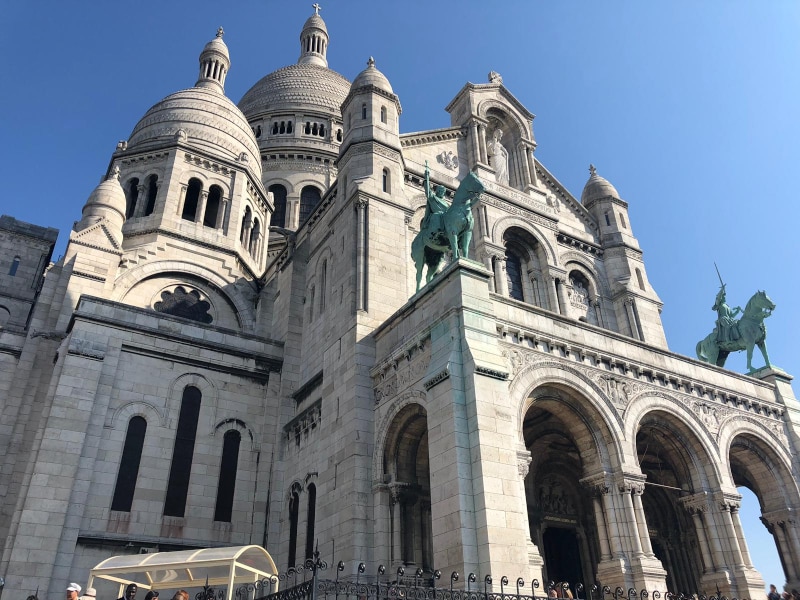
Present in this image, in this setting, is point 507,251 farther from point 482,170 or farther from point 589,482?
point 589,482

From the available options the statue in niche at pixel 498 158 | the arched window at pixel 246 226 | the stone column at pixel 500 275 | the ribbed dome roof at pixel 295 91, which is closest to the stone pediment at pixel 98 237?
the arched window at pixel 246 226

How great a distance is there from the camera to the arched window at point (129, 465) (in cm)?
2091

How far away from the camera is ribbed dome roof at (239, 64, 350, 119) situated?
50.2 metres

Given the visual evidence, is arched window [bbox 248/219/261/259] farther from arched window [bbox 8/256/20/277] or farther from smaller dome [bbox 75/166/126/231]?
arched window [bbox 8/256/20/277]

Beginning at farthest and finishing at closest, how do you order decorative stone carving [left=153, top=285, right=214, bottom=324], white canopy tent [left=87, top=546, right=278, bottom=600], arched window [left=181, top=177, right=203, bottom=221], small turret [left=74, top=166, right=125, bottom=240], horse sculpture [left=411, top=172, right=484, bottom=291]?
1. arched window [left=181, top=177, right=203, bottom=221]
2. decorative stone carving [left=153, top=285, right=214, bottom=324]
3. small turret [left=74, top=166, right=125, bottom=240]
4. horse sculpture [left=411, top=172, right=484, bottom=291]
5. white canopy tent [left=87, top=546, right=278, bottom=600]

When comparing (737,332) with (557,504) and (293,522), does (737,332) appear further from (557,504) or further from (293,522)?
(293,522)

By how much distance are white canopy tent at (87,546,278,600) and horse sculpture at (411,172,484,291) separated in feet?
29.8

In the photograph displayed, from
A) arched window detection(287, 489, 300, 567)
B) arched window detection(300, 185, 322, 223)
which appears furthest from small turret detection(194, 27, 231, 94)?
arched window detection(287, 489, 300, 567)

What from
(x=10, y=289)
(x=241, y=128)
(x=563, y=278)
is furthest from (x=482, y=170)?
(x=10, y=289)

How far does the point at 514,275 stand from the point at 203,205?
587 inches

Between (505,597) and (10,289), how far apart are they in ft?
90.0

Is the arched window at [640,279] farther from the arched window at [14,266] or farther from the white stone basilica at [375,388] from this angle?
the arched window at [14,266]

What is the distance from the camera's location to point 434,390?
16.2 metres

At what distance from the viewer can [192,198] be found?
1256 inches
